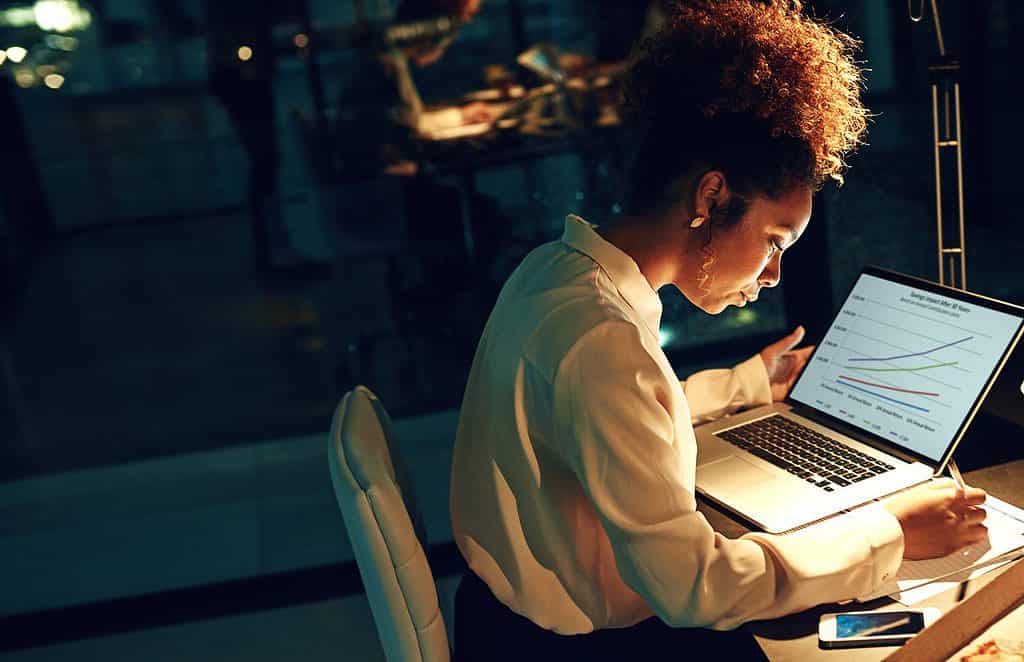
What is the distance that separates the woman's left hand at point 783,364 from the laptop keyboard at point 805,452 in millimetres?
79

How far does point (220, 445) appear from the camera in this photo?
11.6 feet

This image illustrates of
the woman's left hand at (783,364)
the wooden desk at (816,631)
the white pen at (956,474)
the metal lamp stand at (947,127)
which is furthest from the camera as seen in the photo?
the woman's left hand at (783,364)

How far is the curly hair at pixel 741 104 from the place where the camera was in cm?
119

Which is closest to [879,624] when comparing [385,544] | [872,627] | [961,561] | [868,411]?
[872,627]

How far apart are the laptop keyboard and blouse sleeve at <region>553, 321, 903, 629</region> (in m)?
0.22

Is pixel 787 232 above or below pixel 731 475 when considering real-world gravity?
above

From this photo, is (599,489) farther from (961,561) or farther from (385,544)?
(961,561)

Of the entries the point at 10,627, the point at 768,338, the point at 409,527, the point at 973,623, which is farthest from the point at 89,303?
the point at 973,623

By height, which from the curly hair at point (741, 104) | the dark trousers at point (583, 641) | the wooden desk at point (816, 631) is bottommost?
the dark trousers at point (583, 641)

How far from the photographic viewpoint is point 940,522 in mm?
1147

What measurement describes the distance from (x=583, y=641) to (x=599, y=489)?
244 millimetres

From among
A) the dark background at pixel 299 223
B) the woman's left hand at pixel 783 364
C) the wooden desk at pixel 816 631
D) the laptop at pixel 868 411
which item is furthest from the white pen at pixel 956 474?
the dark background at pixel 299 223

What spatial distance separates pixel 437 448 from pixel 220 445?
2.56 ft

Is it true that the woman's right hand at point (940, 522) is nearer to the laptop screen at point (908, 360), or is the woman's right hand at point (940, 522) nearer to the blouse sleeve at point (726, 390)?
the laptop screen at point (908, 360)
